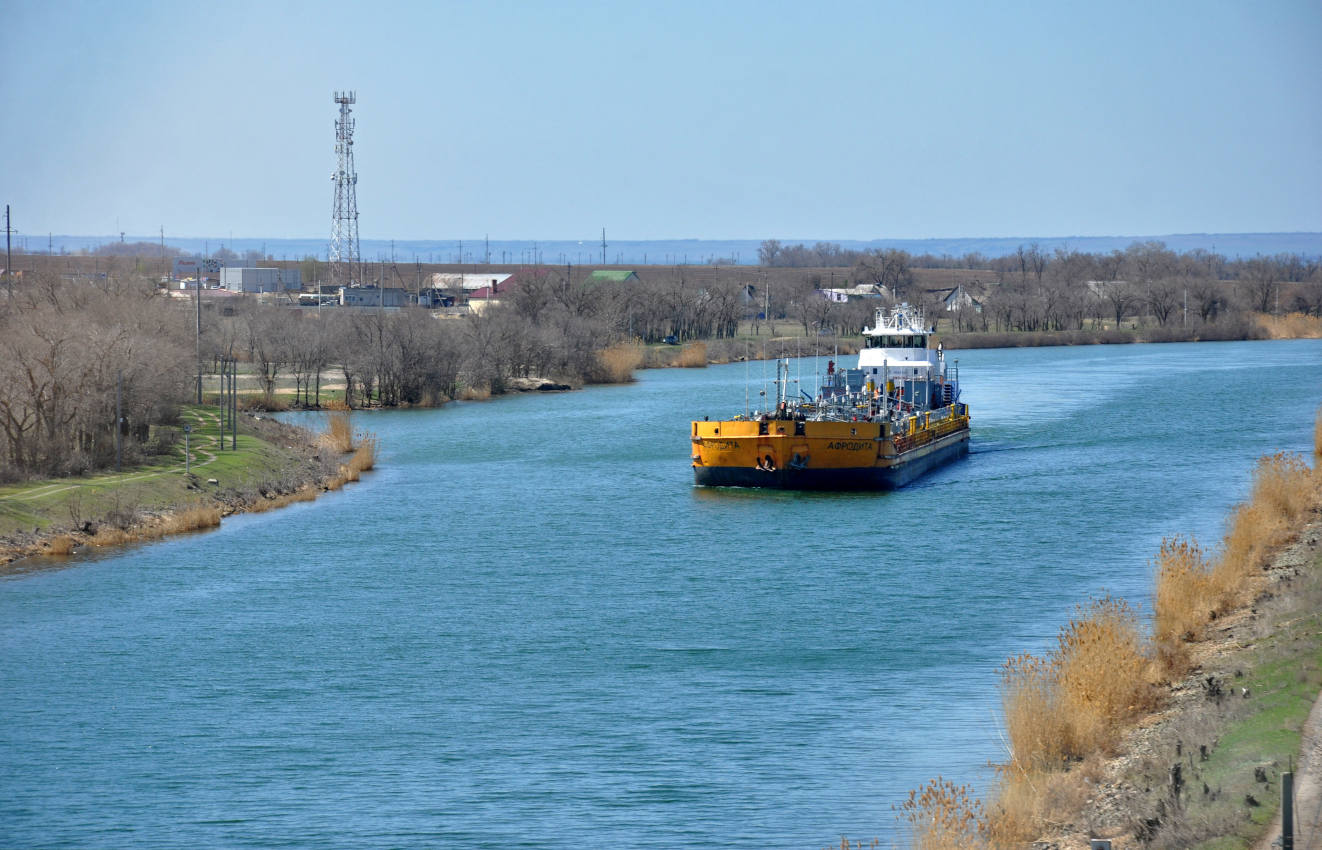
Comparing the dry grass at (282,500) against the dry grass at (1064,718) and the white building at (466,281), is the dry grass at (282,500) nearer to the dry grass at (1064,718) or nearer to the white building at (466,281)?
the dry grass at (1064,718)

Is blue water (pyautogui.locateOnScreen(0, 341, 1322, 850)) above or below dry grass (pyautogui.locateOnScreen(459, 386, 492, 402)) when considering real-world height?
below

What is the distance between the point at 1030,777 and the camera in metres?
17.7

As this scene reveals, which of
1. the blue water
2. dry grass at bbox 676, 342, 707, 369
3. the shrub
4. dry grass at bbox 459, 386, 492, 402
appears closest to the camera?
the blue water

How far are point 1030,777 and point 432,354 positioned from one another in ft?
228

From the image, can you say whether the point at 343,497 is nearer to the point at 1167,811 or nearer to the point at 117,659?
the point at 117,659

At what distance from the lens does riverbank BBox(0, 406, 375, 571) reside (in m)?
37.5

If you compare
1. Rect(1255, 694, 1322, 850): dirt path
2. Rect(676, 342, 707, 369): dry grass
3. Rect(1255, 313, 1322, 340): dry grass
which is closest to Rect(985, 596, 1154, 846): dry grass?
Rect(1255, 694, 1322, 850): dirt path

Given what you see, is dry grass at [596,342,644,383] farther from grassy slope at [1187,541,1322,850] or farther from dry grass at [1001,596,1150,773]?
dry grass at [1001,596,1150,773]

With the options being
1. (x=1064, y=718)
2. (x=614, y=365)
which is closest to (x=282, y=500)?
(x=1064, y=718)

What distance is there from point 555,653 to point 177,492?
65.3ft

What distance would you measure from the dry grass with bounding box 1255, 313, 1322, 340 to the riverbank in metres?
109

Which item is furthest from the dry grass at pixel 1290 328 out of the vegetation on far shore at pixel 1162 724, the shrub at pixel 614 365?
the vegetation on far shore at pixel 1162 724

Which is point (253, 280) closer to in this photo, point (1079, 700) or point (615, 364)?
point (615, 364)

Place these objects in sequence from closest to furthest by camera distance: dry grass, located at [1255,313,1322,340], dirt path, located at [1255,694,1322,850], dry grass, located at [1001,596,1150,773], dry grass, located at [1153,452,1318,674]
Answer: dirt path, located at [1255,694,1322,850]
dry grass, located at [1001,596,1150,773]
dry grass, located at [1153,452,1318,674]
dry grass, located at [1255,313,1322,340]
